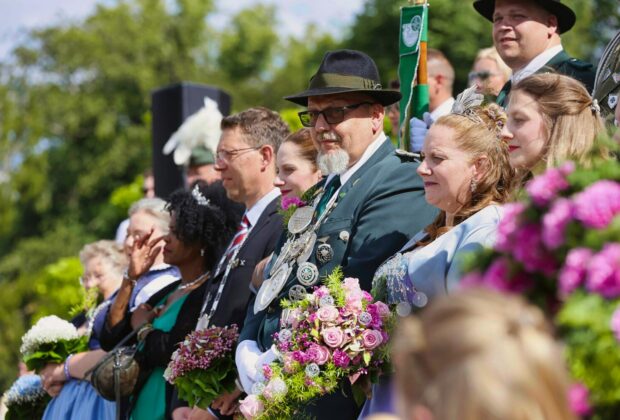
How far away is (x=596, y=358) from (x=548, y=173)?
0.49m

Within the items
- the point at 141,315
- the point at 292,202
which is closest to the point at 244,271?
the point at 292,202

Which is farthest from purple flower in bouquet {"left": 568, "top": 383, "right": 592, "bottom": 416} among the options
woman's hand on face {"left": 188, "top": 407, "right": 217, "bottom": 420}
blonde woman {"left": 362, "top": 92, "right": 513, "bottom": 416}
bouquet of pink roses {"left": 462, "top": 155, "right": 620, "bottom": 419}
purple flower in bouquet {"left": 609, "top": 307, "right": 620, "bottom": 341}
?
woman's hand on face {"left": 188, "top": 407, "right": 217, "bottom": 420}

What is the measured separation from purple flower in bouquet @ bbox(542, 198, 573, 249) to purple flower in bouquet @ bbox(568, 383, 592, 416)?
315 mm

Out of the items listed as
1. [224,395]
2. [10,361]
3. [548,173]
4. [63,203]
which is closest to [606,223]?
[548,173]

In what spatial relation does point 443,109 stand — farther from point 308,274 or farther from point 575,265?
point 575,265

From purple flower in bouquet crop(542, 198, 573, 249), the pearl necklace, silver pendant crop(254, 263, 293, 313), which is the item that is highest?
purple flower in bouquet crop(542, 198, 573, 249)

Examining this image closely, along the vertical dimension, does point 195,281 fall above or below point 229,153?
below

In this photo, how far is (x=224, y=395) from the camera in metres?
5.18

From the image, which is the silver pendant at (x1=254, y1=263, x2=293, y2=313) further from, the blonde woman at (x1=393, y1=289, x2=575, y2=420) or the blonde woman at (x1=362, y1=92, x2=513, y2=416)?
the blonde woman at (x1=393, y1=289, x2=575, y2=420)

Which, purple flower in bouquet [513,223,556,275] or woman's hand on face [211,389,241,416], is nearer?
purple flower in bouquet [513,223,556,275]

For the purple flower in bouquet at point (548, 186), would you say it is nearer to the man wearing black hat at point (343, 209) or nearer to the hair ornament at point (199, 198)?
the man wearing black hat at point (343, 209)

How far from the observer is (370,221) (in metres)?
4.53

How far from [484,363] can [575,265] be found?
1.38 feet

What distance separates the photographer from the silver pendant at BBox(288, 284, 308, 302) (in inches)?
177
